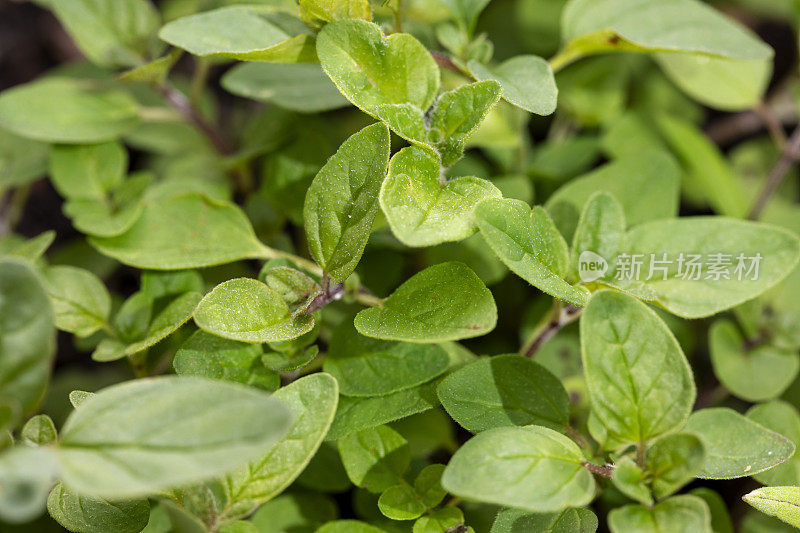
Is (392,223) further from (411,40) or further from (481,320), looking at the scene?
(411,40)

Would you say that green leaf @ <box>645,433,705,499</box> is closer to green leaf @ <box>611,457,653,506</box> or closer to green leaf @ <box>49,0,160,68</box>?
green leaf @ <box>611,457,653,506</box>

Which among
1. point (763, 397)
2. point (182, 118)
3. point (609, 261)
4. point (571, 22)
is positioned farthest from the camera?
point (182, 118)

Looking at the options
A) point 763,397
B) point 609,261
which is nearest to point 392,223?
point 609,261

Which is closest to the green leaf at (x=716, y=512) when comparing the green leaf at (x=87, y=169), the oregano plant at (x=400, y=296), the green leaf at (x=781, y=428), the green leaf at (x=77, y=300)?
the oregano plant at (x=400, y=296)

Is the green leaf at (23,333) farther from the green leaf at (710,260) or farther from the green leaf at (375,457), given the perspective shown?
the green leaf at (710,260)

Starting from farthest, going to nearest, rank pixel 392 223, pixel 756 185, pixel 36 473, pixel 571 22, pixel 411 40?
pixel 756 185 → pixel 571 22 → pixel 411 40 → pixel 392 223 → pixel 36 473

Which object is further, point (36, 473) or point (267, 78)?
point (267, 78)

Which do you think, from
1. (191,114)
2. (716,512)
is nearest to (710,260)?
(716,512)

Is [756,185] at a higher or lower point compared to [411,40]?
lower
